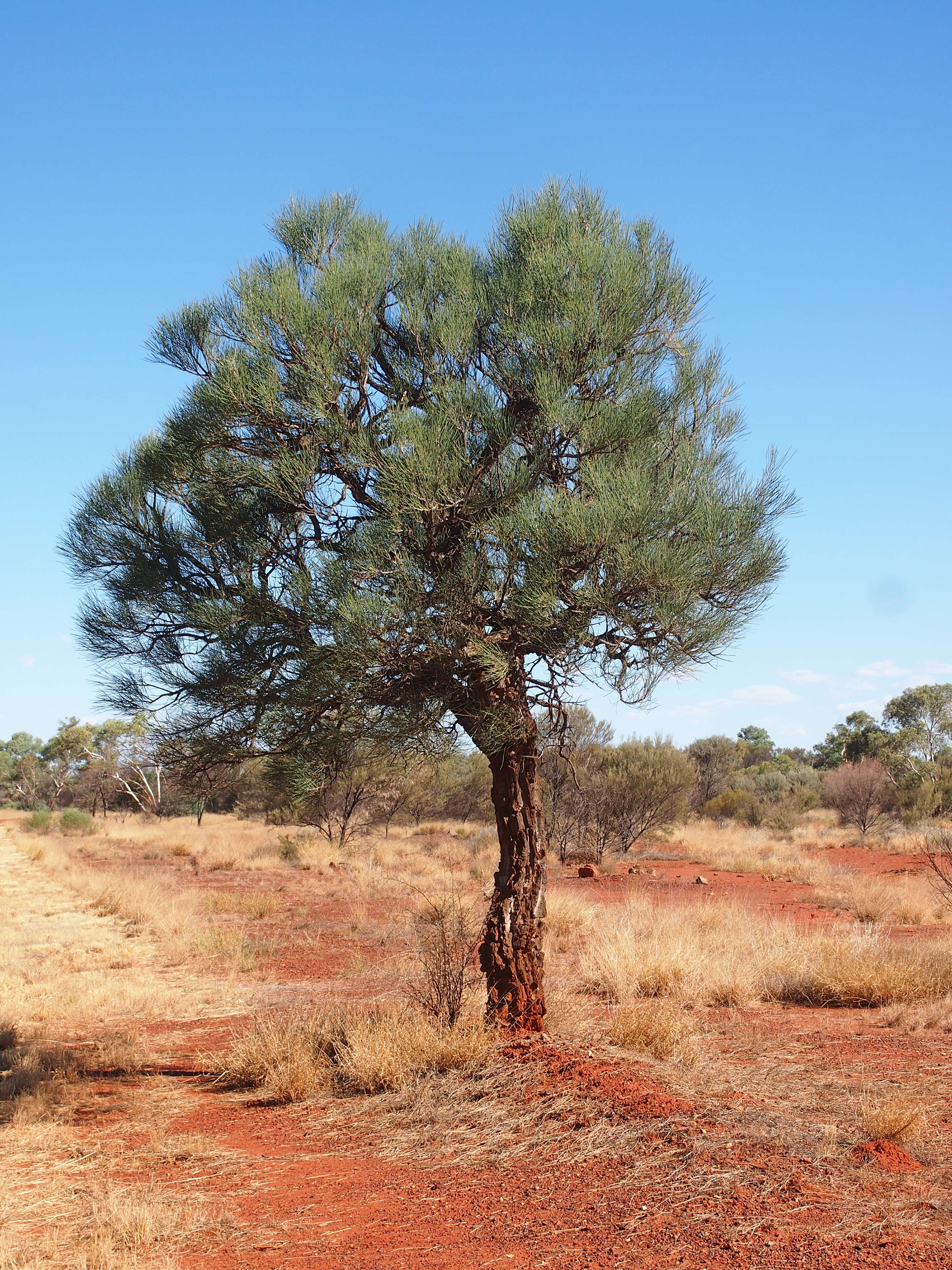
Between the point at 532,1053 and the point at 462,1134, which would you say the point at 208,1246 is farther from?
the point at 532,1053

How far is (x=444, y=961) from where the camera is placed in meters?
8.73

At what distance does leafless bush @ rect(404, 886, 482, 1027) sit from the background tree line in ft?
4.43

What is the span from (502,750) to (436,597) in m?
1.89

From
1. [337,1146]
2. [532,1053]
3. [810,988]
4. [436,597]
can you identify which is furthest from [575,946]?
[436,597]

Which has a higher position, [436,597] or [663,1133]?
[436,597]

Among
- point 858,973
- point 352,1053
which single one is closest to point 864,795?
point 858,973

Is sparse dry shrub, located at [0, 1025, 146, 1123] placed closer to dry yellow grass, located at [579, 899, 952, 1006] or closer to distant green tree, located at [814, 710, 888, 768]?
dry yellow grass, located at [579, 899, 952, 1006]

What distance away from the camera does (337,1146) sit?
6.80 m

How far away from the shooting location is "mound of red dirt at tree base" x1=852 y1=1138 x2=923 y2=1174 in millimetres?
5535

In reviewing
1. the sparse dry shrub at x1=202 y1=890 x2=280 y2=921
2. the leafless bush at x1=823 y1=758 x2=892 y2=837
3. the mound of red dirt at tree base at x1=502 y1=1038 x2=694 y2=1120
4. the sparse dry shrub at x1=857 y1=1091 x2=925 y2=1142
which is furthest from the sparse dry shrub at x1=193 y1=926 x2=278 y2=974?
the leafless bush at x1=823 y1=758 x2=892 y2=837

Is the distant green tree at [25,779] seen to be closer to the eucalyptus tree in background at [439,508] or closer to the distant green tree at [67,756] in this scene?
the distant green tree at [67,756]

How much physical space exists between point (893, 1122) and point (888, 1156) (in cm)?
36

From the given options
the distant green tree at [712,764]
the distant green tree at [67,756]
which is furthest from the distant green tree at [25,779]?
the distant green tree at [712,764]

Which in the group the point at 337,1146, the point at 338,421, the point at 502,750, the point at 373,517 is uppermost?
the point at 338,421
